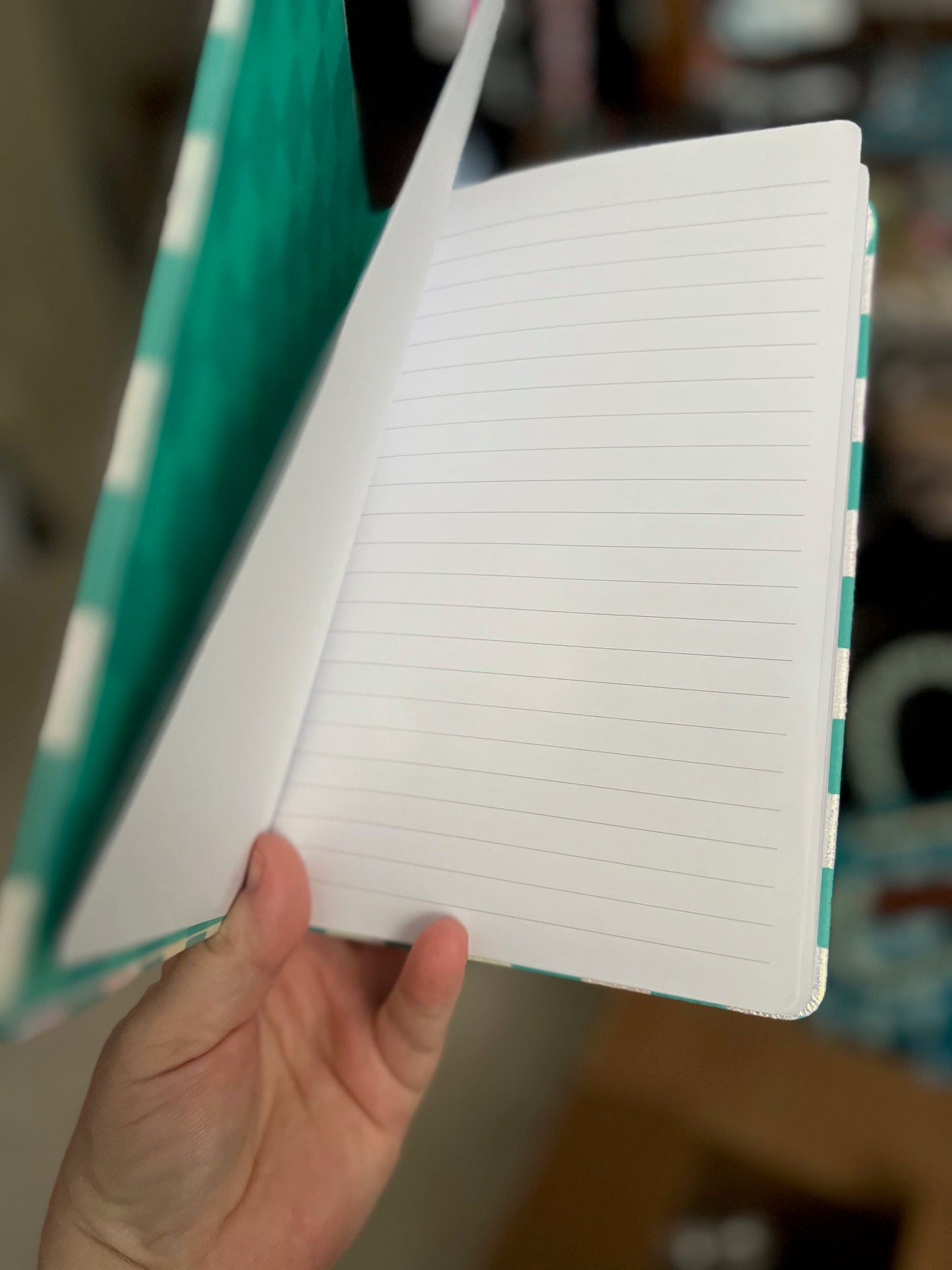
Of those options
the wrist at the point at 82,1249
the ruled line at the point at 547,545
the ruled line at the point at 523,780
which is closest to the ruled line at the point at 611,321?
the ruled line at the point at 547,545

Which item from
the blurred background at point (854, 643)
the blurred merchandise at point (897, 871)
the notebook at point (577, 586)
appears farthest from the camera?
the blurred merchandise at point (897, 871)

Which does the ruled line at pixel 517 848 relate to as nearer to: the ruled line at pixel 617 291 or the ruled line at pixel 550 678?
the ruled line at pixel 550 678

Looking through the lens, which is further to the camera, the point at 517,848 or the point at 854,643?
the point at 854,643

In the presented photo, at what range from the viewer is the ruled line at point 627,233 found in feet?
1.23

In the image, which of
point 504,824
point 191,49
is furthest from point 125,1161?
point 191,49

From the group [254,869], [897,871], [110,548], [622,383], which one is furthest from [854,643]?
[110,548]

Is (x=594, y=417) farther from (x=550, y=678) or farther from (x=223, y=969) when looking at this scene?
(x=223, y=969)

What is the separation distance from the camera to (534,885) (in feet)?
1.20

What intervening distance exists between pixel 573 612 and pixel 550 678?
3 centimetres

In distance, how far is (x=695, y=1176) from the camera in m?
0.90

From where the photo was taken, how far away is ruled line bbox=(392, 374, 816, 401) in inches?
14.4

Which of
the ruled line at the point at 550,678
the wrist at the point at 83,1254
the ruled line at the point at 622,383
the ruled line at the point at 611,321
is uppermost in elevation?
the ruled line at the point at 611,321

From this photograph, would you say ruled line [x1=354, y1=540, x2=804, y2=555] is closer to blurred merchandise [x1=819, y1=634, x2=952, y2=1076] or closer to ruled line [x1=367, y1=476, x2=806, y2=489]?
ruled line [x1=367, y1=476, x2=806, y2=489]

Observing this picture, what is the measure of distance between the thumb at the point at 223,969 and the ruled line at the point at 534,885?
0.08 feet
